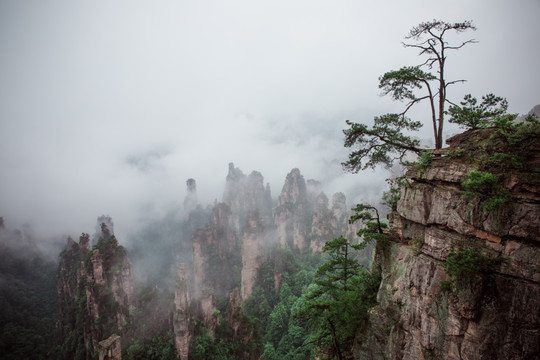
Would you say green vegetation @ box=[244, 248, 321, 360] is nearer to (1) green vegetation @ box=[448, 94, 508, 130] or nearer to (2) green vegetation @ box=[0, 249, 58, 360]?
(1) green vegetation @ box=[448, 94, 508, 130]

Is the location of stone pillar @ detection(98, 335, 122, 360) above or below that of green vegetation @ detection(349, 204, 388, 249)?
below

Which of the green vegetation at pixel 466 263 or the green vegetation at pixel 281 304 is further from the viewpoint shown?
the green vegetation at pixel 281 304

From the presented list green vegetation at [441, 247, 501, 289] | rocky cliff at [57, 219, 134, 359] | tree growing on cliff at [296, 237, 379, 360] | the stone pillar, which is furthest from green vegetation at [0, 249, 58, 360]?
green vegetation at [441, 247, 501, 289]

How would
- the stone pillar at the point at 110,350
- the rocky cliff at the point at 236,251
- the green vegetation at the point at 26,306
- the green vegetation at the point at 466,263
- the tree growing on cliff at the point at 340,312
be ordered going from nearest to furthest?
1. the green vegetation at the point at 466,263
2. the tree growing on cliff at the point at 340,312
3. the stone pillar at the point at 110,350
4. the rocky cliff at the point at 236,251
5. the green vegetation at the point at 26,306

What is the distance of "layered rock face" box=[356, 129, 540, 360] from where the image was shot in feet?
23.3

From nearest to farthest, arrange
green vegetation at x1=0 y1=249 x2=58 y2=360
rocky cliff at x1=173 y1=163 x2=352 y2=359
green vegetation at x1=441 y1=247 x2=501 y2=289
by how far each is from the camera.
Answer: green vegetation at x1=441 y1=247 x2=501 y2=289 → rocky cliff at x1=173 y1=163 x2=352 y2=359 → green vegetation at x1=0 y1=249 x2=58 y2=360

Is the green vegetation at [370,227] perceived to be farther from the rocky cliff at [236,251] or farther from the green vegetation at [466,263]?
the rocky cliff at [236,251]

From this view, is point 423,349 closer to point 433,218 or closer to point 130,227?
point 433,218

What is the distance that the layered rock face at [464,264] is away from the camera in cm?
710

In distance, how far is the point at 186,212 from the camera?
388 feet

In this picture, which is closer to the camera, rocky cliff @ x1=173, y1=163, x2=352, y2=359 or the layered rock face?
the layered rock face

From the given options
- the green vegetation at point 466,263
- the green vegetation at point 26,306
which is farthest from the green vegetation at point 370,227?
the green vegetation at point 26,306

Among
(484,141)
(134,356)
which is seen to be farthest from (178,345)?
(484,141)

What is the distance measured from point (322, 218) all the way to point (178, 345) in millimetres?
58309
